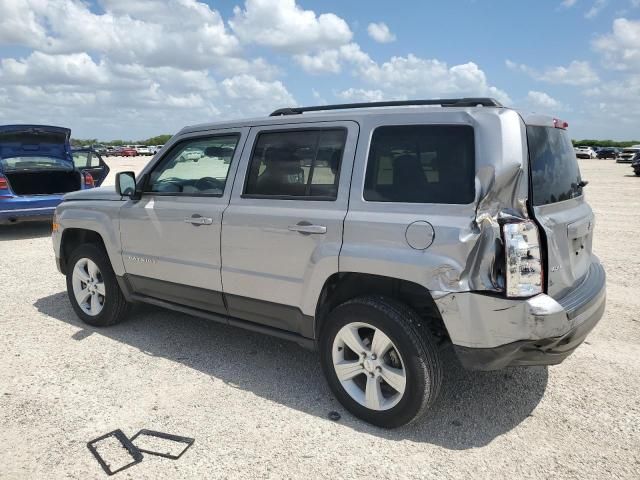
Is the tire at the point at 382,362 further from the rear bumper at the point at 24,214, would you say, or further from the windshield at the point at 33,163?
the windshield at the point at 33,163

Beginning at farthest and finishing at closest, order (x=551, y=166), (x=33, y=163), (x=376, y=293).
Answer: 1. (x=33, y=163)
2. (x=376, y=293)
3. (x=551, y=166)

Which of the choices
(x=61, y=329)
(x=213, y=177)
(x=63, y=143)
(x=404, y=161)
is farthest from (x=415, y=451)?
(x=63, y=143)

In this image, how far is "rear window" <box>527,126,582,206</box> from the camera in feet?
9.65

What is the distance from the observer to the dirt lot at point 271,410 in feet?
9.35

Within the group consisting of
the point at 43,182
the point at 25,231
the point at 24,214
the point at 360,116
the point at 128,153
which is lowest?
the point at 128,153

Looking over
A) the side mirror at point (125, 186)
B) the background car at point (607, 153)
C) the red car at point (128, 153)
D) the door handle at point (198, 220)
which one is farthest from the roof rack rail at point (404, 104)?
the red car at point (128, 153)

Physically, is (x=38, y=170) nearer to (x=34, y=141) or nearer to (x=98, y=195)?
(x=34, y=141)

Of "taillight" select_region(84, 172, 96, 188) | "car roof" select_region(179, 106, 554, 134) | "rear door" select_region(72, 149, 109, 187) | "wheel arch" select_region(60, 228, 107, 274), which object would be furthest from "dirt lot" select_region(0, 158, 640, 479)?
"rear door" select_region(72, 149, 109, 187)

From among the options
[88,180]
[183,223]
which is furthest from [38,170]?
[183,223]

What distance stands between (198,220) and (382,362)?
1770mm

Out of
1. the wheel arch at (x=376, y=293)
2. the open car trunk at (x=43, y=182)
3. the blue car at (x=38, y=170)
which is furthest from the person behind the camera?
the open car trunk at (x=43, y=182)

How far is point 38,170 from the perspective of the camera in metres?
9.99

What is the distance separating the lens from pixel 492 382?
3.78 metres

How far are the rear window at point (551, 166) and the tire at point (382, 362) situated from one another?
1.00 metres
